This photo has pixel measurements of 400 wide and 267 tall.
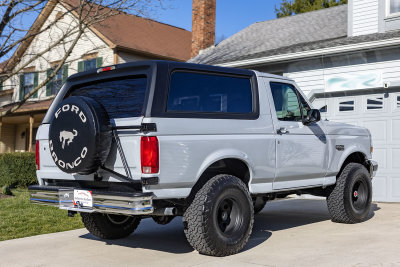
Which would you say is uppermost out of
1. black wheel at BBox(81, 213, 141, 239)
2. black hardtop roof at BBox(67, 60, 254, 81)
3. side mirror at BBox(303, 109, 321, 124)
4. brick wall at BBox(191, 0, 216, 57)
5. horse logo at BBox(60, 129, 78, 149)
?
brick wall at BBox(191, 0, 216, 57)

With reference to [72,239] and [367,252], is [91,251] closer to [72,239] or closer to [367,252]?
[72,239]

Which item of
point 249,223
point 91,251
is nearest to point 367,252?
point 249,223

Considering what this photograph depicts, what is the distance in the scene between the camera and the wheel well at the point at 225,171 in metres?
5.55

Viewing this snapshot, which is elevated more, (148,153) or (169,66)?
(169,66)

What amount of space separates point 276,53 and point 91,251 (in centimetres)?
813

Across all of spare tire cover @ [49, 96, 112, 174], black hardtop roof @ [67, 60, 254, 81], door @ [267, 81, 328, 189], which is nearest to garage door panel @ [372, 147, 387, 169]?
door @ [267, 81, 328, 189]

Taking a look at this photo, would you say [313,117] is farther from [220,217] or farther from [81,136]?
[81,136]

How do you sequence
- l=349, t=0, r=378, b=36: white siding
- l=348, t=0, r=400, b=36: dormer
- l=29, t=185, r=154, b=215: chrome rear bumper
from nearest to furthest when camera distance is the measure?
1. l=29, t=185, r=154, b=215: chrome rear bumper
2. l=348, t=0, r=400, b=36: dormer
3. l=349, t=0, r=378, b=36: white siding

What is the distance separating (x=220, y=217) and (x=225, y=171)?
0.61m

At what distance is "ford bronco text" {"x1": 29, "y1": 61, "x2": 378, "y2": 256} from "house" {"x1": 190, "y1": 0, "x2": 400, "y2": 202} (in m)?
4.91

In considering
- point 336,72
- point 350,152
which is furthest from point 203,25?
point 350,152

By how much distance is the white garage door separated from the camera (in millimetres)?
10977

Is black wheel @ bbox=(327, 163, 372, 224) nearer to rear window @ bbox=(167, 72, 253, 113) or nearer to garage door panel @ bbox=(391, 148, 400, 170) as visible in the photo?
rear window @ bbox=(167, 72, 253, 113)

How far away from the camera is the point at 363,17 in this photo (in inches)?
500
